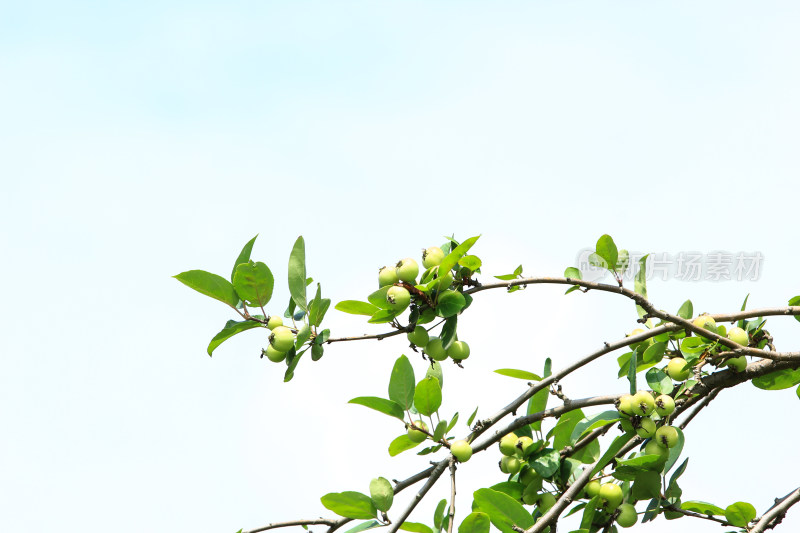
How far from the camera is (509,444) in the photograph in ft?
9.09

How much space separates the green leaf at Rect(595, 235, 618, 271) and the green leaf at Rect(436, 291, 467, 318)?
0.53m

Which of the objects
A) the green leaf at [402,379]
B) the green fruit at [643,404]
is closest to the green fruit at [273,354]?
the green leaf at [402,379]

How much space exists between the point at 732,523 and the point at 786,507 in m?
0.20

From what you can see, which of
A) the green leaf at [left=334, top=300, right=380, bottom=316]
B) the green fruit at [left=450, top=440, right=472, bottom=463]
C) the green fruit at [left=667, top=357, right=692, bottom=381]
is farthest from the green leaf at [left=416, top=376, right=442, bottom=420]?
the green fruit at [left=667, top=357, right=692, bottom=381]

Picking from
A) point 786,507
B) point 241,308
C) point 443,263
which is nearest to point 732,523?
point 786,507

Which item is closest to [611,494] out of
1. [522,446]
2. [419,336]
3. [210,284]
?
[522,446]

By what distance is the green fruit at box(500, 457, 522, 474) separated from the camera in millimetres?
2775

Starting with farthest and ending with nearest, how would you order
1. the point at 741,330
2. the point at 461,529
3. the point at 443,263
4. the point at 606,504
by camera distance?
the point at 741,330 → the point at 606,504 → the point at 443,263 → the point at 461,529

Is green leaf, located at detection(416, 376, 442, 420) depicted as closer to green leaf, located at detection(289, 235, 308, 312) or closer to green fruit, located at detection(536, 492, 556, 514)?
green leaf, located at detection(289, 235, 308, 312)

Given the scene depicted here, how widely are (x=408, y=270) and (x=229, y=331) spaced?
2.04ft

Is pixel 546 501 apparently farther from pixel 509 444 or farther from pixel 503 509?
pixel 503 509

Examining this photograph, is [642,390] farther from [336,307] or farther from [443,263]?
[336,307]

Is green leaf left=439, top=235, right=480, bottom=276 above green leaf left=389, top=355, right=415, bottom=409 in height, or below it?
above

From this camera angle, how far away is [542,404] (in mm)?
2811
